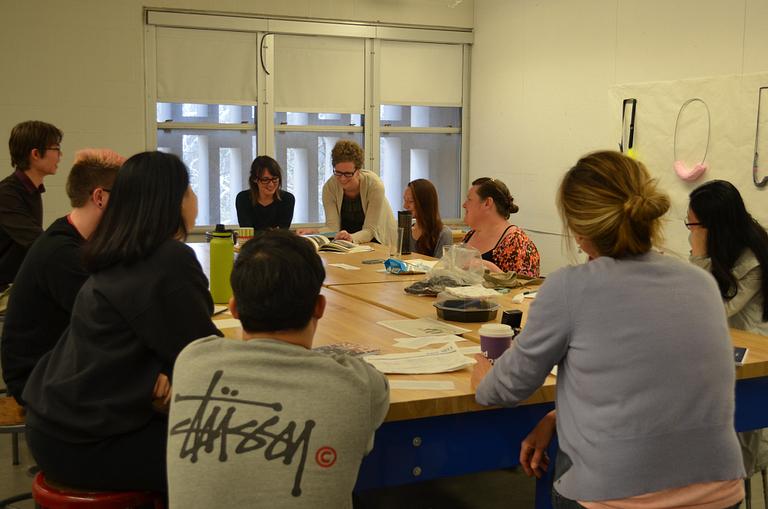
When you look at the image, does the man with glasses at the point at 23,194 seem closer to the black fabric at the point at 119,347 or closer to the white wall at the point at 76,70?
the white wall at the point at 76,70

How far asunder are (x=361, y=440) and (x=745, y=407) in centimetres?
113

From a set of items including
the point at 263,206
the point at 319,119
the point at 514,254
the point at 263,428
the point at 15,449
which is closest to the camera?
the point at 263,428

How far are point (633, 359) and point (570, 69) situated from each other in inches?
194

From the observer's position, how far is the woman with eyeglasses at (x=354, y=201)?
4.63 meters

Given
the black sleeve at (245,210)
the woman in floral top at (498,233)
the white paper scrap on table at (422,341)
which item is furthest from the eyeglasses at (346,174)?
the white paper scrap on table at (422,341)

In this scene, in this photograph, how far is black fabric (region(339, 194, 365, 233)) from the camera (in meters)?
4.82

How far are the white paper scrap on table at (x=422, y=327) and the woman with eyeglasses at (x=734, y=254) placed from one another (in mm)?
913

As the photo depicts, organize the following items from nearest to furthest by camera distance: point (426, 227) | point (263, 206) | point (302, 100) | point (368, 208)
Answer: point (426, 227) < point (368, 208) < point (263, 206) < point (302, 100)

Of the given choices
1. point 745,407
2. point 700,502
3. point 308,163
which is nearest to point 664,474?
point 700,502

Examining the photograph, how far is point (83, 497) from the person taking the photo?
1.46 metres

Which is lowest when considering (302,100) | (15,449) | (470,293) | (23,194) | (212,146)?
(15,449)

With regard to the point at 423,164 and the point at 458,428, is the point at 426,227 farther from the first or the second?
the point at 423,164

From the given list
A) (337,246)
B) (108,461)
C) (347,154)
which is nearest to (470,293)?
(108,461)

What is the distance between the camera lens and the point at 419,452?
1.50 m
